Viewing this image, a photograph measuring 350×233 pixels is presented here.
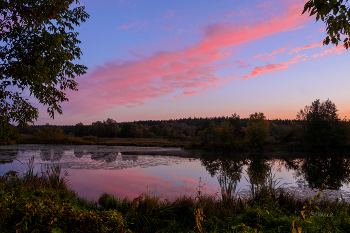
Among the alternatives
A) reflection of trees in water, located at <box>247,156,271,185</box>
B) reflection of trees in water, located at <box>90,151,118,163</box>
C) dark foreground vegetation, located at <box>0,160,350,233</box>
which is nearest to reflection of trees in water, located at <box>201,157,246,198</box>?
dark foreground vegetation, located at <box>0,160,350,233</box>

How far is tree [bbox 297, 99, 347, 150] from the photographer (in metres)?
36.6

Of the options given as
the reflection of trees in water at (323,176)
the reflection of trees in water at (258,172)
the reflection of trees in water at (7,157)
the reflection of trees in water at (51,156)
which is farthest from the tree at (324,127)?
the reflection of trees in water at (7,157)

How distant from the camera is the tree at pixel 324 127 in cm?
3662

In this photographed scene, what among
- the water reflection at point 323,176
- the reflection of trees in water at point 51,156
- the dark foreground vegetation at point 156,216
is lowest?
the water reflection at point 323,176

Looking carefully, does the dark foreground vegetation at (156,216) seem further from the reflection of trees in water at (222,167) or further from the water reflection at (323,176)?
the reflection of trees in water at (222,167)

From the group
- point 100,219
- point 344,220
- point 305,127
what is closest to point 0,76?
point 100,219

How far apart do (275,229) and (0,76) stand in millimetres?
9565

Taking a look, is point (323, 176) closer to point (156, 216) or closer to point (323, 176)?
point (323, 176)

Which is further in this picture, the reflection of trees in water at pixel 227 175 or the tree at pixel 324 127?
the tree at pixel 324 127

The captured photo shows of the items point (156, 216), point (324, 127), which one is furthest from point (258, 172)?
point (324, 127)

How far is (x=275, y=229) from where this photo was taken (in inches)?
184

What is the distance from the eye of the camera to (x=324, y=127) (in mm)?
37500

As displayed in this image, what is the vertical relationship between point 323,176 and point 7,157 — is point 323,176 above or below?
below

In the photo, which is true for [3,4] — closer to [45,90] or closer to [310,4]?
[45,90]
